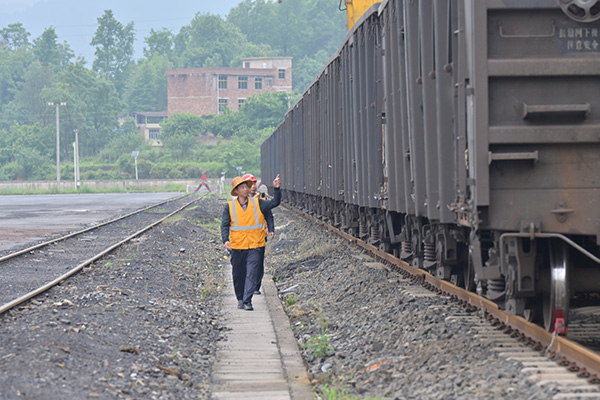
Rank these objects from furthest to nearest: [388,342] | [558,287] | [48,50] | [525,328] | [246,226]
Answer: [48,50] < [246,226] < [388,342] < [525,328] < [558,287]

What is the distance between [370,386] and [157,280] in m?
8.18

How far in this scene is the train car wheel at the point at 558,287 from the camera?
23.1ft

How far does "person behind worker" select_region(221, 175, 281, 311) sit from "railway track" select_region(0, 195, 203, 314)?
9.34ft

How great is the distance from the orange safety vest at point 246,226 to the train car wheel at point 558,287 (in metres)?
4.95

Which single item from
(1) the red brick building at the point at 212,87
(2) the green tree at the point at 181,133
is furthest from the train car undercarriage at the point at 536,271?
(1) the red brick building at the point at 212,87

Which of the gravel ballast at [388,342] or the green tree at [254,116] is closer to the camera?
the gravel ballast at [388,342]

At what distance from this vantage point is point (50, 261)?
1830 cm

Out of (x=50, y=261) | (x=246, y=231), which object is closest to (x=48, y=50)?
(x=50, y=261)

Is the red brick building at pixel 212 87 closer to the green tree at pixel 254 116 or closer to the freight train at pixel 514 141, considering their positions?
the green tree at pixel 254 116

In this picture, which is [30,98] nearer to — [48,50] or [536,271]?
[48,50]

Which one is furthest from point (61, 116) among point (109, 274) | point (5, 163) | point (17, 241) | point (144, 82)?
point (109, 274)

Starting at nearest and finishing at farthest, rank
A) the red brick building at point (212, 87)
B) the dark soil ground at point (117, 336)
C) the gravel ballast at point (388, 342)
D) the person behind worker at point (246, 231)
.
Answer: the gravel ballast at point (388, 342) → the dark soil ground at point (117, 336) → the person behind worker at point (246, 231) → the red brick building at point (212, 87)

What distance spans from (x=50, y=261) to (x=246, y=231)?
8.05 meters

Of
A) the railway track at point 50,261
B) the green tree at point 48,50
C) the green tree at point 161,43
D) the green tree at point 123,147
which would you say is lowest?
the railway track at point 50,261
